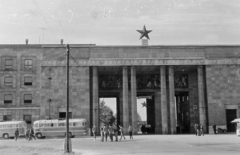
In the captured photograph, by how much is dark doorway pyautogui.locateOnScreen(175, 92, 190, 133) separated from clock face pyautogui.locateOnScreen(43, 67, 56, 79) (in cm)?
2577

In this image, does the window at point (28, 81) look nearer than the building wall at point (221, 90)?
No

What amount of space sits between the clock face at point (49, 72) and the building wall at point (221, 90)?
26.4 m

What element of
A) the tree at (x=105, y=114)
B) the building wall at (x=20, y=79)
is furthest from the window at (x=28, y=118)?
the tree at (x=105, y=114)

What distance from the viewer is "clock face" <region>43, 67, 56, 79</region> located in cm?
5528

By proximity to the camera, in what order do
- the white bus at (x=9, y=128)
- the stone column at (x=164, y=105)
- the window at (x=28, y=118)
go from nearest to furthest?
1. the white bus at (x=9, y=128)
2. the stone column at (x=164, y=105)
3. the window at (x=28, y=118)

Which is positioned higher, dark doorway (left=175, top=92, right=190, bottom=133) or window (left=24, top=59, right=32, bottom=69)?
window (left=24, top=59, right=32, bottom=69)

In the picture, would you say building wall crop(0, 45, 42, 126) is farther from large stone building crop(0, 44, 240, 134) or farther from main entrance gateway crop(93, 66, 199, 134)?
main entrance gateway crop(93, 66, 199, 134)

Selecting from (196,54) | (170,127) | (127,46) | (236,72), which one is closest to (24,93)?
(127,46)

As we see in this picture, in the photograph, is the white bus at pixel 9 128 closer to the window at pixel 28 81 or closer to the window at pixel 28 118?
the window at pixel 28 118

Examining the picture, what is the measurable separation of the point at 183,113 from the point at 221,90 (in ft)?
47.2

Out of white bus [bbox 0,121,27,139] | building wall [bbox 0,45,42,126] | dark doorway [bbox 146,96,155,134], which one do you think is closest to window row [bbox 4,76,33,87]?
building wall [bbox 0,45,42,126]

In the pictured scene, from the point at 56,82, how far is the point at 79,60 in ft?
17.7

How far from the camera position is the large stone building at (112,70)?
2162 inches

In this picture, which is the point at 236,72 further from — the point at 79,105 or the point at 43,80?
the point at 43,80
